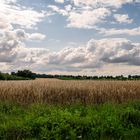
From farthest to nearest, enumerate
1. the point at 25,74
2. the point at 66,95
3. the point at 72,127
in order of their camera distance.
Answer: the point at 25,74, the point at 66,95, the point at 72,127

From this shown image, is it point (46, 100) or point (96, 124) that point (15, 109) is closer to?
point (46, 100)

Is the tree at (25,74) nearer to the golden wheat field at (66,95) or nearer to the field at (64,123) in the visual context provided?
the golden wheat field at (66,95)

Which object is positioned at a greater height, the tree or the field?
the tree

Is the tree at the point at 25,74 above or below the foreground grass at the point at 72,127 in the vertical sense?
above

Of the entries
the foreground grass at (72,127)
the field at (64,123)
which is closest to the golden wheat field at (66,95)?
the field at (64,123)

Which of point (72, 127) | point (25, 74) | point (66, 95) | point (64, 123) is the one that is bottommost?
point (72, 127)

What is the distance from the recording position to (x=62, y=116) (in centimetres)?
1447

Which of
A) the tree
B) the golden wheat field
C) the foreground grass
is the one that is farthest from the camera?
the tree

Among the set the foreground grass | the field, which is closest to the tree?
the field

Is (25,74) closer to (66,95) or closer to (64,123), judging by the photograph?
(66,95)

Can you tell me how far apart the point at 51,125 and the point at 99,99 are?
9.39 metres

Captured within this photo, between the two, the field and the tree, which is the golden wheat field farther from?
the tree

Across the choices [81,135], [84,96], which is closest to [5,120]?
[81,135]

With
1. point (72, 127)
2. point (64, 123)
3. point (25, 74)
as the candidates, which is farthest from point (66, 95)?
point (25, 74)
